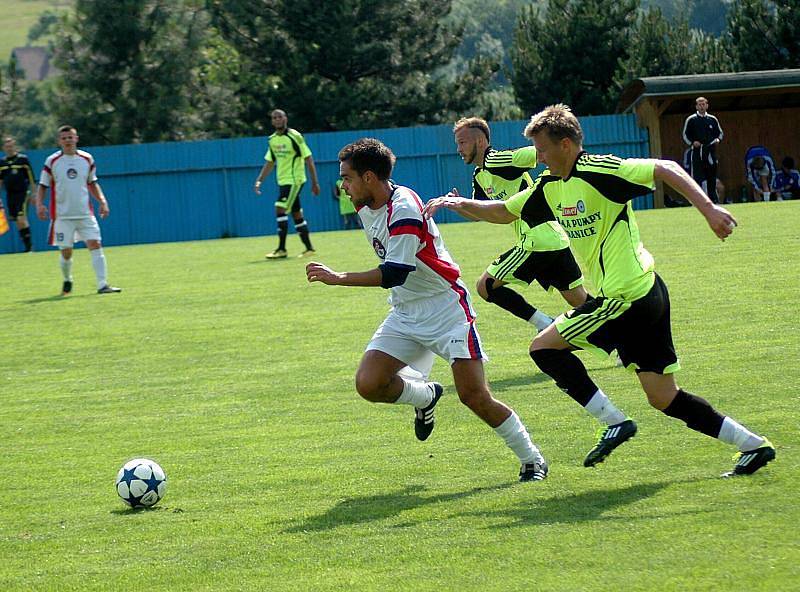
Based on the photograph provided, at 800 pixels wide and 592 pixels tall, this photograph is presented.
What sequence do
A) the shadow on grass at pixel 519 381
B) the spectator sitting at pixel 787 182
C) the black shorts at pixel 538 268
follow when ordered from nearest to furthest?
the shadow on grass at pixel 519 381
the black shorts at pixel 538 268
the spectator sitting at pixel 787 182

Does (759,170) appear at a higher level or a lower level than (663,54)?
lower

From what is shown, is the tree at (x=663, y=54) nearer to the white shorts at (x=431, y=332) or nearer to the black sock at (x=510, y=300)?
the black sock at (x=510, y=300)

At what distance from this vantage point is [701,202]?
223 inches

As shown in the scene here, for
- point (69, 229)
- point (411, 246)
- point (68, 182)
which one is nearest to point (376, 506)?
point (411, 246)

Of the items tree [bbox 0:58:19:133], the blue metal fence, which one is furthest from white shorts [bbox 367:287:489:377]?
tree [bbox 0:58:19:133]

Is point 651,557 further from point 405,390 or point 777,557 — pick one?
point 405,390

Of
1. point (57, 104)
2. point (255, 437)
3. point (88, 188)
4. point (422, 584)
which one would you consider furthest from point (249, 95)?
point (422, 584)

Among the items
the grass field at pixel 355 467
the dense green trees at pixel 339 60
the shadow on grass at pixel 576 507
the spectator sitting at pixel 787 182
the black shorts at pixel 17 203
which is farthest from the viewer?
the dense green trees at pixel 339 60

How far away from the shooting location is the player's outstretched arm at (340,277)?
611 centimetres

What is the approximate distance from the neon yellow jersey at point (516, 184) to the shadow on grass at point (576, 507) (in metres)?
3.75

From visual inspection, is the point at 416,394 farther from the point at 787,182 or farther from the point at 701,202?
the point at 787,182

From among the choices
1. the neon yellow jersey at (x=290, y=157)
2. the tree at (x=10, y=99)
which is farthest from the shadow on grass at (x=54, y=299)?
the tree at (x=10, y=99)

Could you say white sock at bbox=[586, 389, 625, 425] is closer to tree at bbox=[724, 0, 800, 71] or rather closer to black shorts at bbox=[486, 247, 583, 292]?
black shorts at bbox=[486, 247, 583, 292]

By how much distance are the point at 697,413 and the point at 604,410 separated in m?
0.54
